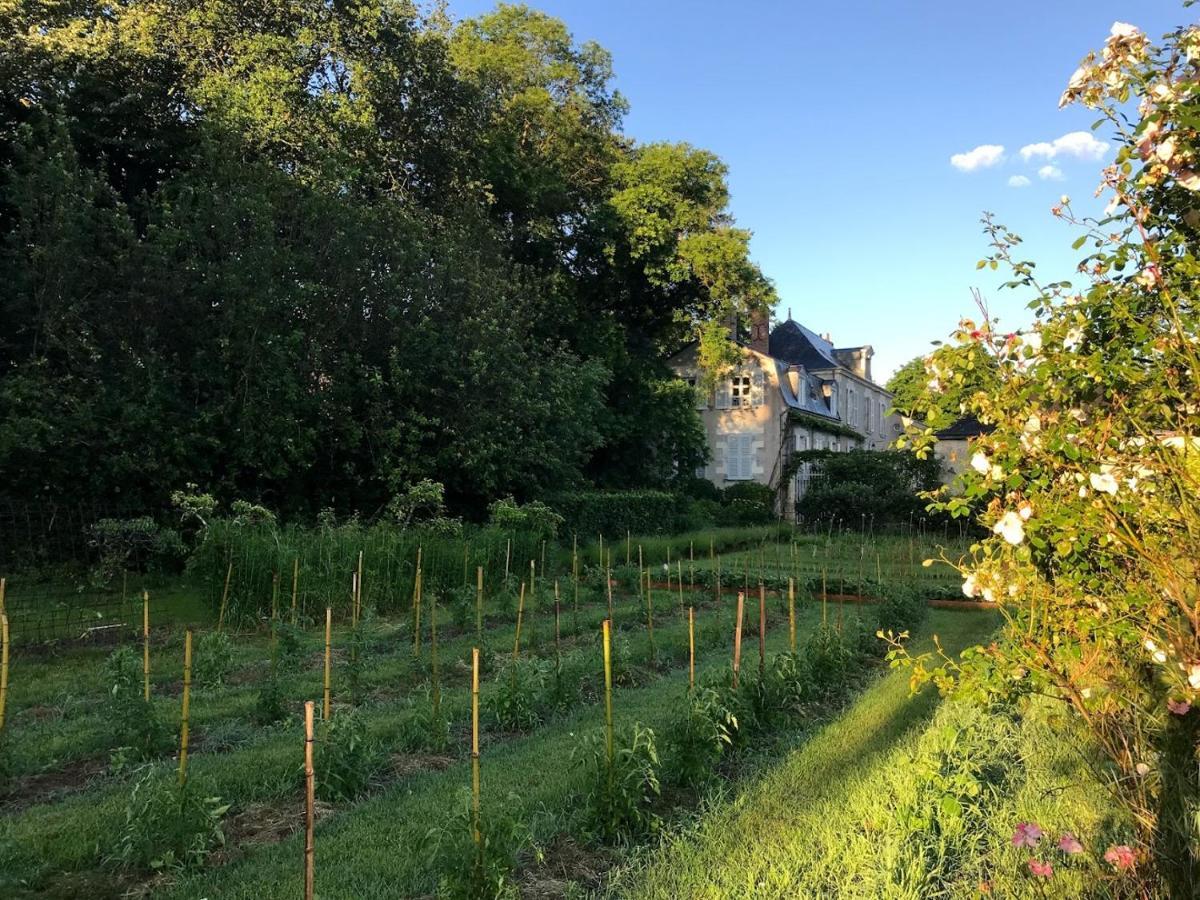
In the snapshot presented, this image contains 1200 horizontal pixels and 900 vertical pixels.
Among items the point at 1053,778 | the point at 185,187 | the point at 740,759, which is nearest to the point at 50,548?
the point at 185,187

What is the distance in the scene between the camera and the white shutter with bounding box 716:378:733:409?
29.8m

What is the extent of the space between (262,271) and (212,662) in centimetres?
806

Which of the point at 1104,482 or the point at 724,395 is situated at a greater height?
the point at 724,395

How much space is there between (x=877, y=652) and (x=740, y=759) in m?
3.60

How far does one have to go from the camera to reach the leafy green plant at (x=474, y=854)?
271cm

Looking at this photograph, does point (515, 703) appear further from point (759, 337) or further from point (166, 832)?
point (759, 337)

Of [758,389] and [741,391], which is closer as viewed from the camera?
[758,389]

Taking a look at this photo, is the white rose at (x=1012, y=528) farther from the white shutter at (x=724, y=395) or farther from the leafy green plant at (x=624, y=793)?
the white shutter at (x=724, y=395)

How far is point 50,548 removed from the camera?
1155 centimetres

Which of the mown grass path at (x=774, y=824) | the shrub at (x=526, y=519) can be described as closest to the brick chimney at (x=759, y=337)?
the shrub at (x=526, y=519)

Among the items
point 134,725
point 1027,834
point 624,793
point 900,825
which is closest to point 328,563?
point 134,725

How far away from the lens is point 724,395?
30000mm

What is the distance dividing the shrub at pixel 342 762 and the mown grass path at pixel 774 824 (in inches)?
66.6

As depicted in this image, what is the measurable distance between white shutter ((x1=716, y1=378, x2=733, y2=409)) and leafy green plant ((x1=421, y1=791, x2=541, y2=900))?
27.4 meters
